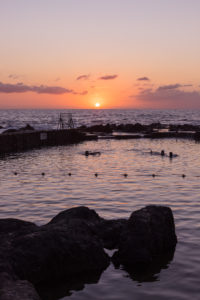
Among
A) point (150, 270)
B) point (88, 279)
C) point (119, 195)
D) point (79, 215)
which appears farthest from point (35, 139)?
point (88, 279)

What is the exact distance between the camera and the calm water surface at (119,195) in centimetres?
933

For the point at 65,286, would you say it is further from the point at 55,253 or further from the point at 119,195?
the point at 119,195

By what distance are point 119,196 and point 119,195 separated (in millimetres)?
251

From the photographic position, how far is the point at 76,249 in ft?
32.8

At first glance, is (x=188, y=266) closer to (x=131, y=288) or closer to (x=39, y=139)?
(x=131, y=288)

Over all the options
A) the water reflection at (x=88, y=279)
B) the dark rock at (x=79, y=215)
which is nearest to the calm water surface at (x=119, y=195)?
the water reflection at (x=88, y=279)

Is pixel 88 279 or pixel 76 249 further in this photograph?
pixel 76 249

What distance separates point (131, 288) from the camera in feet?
30.3

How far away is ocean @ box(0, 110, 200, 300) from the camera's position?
9273 mm

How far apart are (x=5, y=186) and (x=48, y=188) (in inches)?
101

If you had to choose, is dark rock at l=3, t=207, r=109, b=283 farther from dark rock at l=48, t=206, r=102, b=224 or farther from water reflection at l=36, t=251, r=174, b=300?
dark rock at l=48, t=206, r=102, b=224

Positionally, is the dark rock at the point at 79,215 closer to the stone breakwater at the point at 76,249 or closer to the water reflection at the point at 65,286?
the stone breakwater at the point at 76,249

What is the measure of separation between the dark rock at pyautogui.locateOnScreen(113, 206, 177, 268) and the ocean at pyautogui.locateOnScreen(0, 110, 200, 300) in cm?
48

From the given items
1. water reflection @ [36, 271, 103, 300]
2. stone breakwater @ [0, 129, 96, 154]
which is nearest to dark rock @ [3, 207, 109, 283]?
water reflection @ [36, 271, 103, 300]
